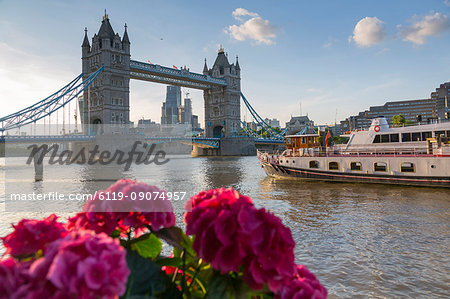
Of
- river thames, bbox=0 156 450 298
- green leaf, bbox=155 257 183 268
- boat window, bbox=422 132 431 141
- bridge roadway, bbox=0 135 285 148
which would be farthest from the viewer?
bridge roadway, bbox=0 135 285 148

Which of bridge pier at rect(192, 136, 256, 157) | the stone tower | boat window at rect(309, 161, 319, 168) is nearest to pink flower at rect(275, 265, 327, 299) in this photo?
boat window at rect(309, 161, 319, 168)

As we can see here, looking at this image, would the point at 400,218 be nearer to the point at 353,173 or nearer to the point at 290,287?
the point at 353,173

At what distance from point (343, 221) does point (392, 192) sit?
24.2ft

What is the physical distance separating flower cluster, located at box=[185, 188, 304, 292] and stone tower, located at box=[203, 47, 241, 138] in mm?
84120

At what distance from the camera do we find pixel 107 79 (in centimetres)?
6538

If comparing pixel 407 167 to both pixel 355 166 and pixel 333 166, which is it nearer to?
pixel 355 166

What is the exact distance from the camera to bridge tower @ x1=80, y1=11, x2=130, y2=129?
214ft

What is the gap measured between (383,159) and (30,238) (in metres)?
19.7

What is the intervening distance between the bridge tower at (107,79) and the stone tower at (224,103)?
28637mm

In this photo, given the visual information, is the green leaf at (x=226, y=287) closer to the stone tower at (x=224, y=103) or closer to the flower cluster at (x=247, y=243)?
the flower cluster at (x=247, y=243)

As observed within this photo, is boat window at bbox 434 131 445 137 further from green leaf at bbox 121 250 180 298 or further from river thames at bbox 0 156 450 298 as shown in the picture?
green leaf at bbox 121 250 180 298

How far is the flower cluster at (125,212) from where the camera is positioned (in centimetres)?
153

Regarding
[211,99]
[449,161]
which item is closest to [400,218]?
[449,161]

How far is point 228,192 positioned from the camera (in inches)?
63.0
